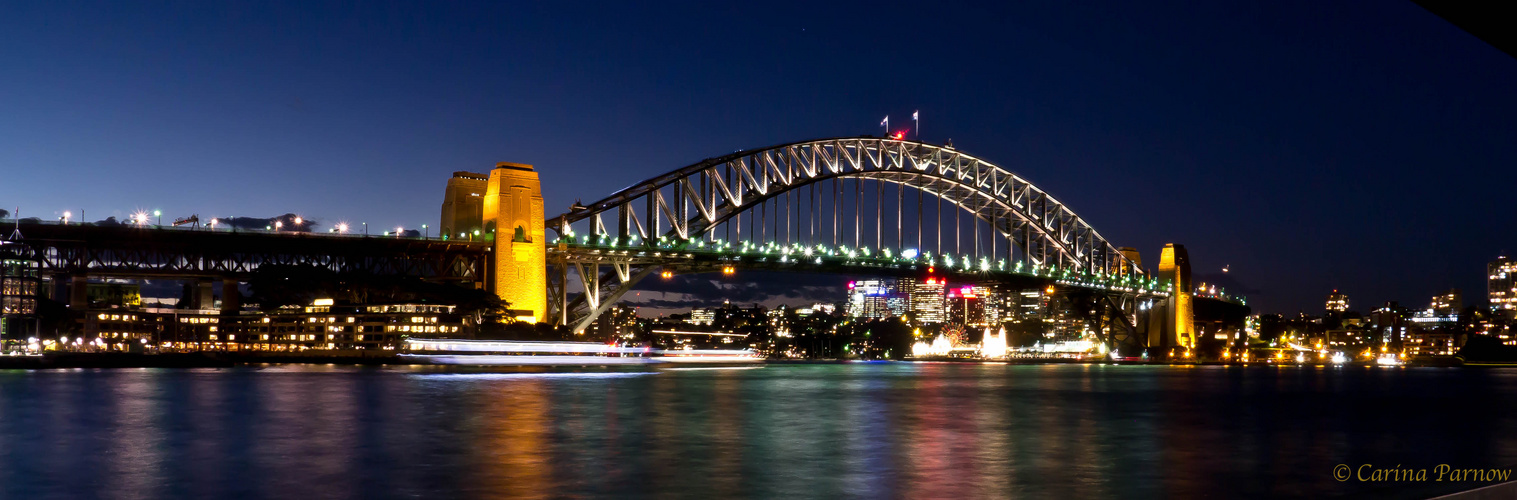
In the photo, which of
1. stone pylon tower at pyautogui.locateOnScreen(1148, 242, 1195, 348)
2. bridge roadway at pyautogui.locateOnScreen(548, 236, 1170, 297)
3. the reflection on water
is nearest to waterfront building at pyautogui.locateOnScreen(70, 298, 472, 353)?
bridge roadway at pyautogui.locateOnScreen(548, 236, 1170, 297)

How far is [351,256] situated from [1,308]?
19633 millimetres

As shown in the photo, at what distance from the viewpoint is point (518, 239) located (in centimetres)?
7088

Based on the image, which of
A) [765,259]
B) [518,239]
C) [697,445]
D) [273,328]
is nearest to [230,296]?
[273,328]

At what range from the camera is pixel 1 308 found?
72562mm

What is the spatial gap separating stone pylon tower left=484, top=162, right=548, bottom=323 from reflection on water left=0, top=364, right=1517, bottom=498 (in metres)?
35.2

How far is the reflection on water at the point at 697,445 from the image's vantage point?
12430 mm

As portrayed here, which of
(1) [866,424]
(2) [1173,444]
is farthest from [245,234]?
(2) [1173,444]

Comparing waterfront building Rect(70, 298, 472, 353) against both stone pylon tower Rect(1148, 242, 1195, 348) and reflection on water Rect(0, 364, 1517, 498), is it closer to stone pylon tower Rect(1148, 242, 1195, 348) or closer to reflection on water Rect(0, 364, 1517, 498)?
reflection on water Rect(0, 364, 1517, 498)

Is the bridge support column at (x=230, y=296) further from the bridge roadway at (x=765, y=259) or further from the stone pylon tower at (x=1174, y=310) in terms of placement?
the stone pylon tower at (x=1174, y=310)

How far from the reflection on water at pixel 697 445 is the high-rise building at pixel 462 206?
45901 millimetres

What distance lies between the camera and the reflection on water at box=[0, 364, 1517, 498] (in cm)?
1243

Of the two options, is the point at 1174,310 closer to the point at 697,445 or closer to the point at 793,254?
the point at 793,254

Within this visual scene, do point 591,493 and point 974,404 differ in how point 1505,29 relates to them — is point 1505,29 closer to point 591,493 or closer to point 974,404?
point 591,493

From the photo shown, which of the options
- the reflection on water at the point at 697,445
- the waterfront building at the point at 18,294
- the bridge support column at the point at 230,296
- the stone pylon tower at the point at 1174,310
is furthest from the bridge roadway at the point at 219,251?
the stone pylon tower at the point at 1174,310
